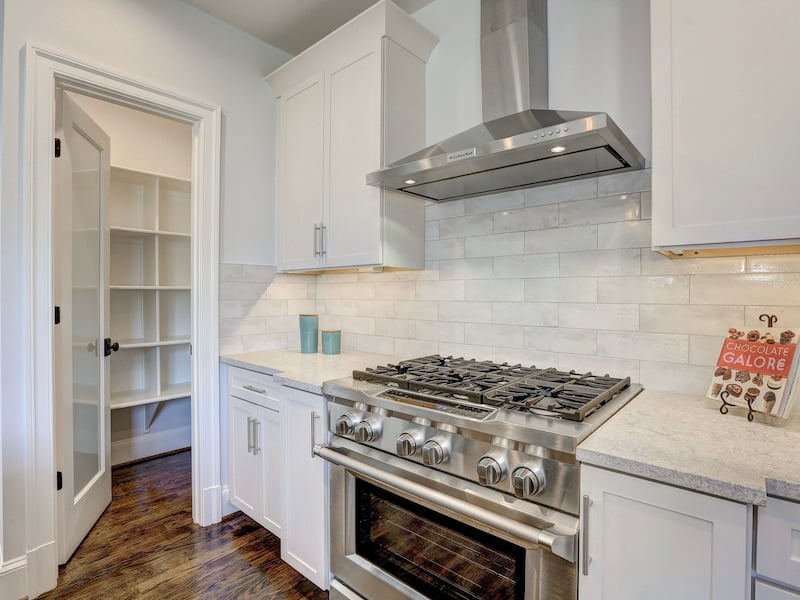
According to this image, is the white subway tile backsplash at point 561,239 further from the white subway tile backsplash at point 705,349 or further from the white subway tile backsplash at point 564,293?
the white subway tile backsplash at point 705,349

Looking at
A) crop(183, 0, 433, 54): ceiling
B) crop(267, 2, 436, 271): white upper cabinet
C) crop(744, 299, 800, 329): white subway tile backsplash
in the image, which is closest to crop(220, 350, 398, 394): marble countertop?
crop(267, 2, 436, 271): white upper cabinet

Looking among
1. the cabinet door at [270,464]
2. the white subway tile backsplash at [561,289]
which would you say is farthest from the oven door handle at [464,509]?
the white subway tile backsplash at [561,289]

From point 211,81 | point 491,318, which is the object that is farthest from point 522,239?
point 211,81

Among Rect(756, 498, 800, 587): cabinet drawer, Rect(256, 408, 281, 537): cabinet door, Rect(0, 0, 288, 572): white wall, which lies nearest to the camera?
Rect(756, 498, 800, 587): cabinet drawer

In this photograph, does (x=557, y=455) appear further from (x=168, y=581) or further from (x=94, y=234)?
(x=94, y=234)

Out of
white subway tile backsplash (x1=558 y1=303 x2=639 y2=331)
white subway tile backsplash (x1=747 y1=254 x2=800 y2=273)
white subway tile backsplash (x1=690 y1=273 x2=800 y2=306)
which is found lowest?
white subway tile backsplash (x1=558 y1=303 x2=639 y2=331)

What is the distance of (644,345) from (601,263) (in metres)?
0.35

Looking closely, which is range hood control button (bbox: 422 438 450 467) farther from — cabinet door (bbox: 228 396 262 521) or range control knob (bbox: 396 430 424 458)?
cabinet door (bbox: 228 396 262 521)

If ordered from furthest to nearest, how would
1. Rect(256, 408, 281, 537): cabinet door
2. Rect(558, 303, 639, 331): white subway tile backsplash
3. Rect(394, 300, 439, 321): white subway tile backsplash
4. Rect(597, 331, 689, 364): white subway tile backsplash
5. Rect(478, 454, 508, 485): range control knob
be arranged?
1. Rect(394, 300, 439, 321): white subway tile backsplash
2. Rect(256, 408, 281, 537): cabinet door
3. Rect(558, 303, 639, 331): white subway tile backsplash
4. Rect(597, 331, 689, 364): white subway tile backsplash
5. Rect(478, 454, 508, 485): range control knob

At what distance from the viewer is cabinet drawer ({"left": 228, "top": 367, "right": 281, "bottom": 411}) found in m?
2.02

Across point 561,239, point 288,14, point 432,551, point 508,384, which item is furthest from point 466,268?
point 288,14

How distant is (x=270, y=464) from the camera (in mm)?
2031

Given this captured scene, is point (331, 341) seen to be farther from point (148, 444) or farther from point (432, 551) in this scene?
point (148, 444)

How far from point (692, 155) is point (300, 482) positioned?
72.5 inches
